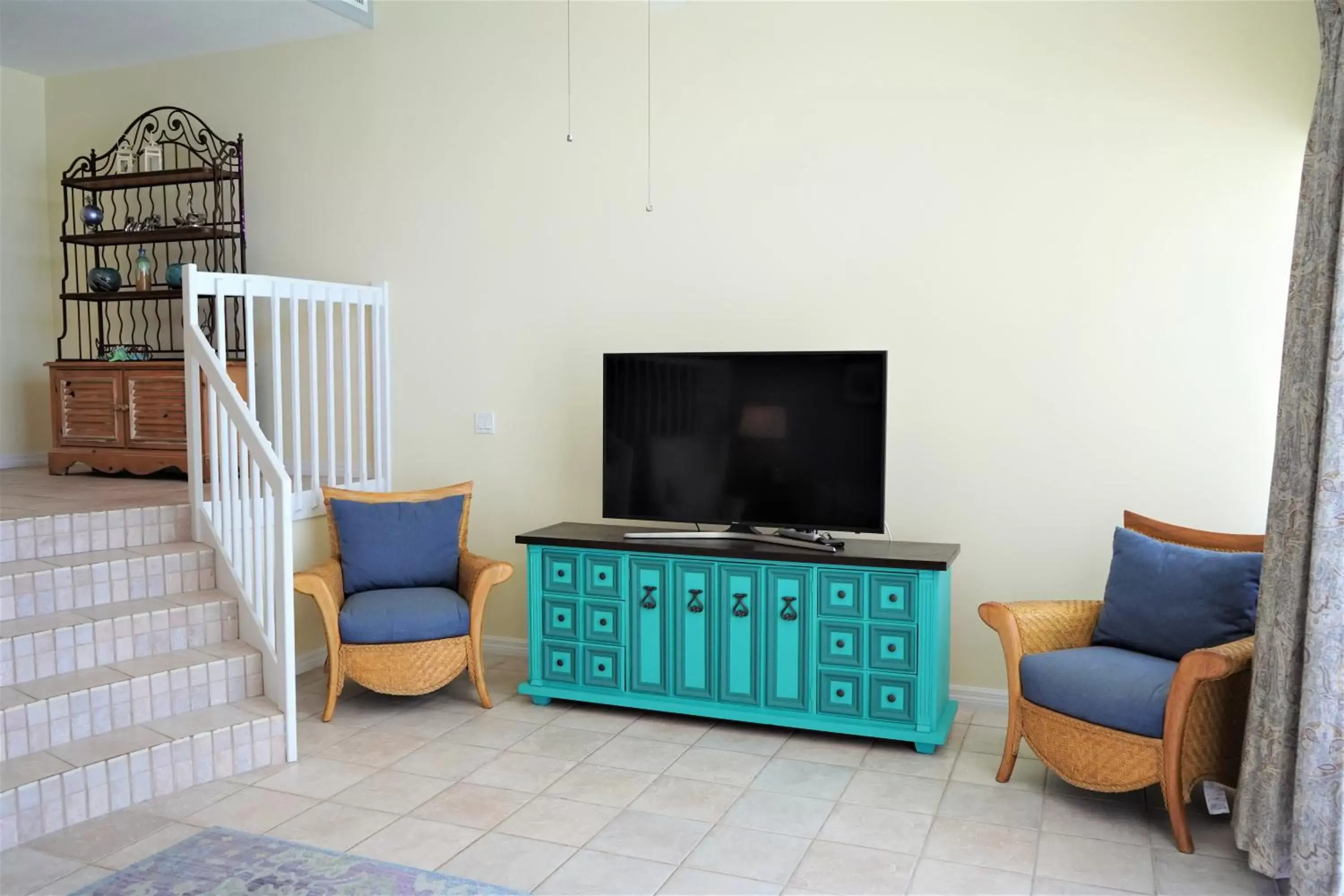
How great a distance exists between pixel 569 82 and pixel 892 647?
9.33 ft

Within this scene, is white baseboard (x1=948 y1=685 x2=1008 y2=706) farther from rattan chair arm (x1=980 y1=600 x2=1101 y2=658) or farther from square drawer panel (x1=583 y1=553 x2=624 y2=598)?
square drawer panel (x1=583 y1=553 x2=624 y2=598)

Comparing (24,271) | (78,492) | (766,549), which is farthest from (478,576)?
(24,271)

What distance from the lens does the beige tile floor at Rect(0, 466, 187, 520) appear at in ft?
14.0

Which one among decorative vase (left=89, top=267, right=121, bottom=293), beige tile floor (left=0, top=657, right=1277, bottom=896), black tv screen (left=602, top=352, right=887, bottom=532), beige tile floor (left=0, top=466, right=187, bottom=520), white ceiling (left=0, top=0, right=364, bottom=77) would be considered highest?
white ceiling (left=0, top=0, right=364, bottom=77)

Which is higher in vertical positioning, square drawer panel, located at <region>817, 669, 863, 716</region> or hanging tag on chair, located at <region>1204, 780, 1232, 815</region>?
square drawer panel, located at <region>817, 669, 863, 716</region>

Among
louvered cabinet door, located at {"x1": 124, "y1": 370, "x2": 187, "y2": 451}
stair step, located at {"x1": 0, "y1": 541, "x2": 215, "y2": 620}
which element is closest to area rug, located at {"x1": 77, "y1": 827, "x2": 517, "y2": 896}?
stair step, located at {"x1": 0, "y1": 541, "x2": 215, "y2": 620}

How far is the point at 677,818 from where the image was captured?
10.4 feet

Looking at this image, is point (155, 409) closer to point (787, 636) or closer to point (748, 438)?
point (748, 438)

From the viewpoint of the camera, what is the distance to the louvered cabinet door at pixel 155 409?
5211mm

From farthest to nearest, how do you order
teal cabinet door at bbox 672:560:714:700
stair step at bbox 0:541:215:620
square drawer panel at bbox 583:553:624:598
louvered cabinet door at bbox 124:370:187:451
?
louvered cabinet door at bbox 124:370:187:451, square drawer panel at bbox 583:553:624:598, teal cabinet door at bbox 672:560:714:700, stair step at bbox 0:541:215:620

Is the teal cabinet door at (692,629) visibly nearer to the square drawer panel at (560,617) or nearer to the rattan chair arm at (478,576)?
the square drawer panel at (560,617)

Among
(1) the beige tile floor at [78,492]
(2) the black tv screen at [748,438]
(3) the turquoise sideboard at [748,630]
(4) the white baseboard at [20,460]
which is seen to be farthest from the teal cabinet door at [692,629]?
(4) the white baseboard at [20,460]

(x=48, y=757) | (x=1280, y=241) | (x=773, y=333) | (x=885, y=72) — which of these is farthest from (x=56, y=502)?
(x=1280, y=241)

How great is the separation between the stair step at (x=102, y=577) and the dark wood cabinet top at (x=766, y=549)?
129 cm
